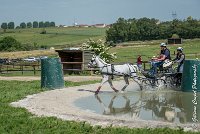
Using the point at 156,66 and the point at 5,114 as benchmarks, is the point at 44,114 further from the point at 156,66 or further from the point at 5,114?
the point at 156,66

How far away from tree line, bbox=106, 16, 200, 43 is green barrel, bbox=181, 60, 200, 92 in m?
116

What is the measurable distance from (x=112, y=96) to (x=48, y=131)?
23.6 ft

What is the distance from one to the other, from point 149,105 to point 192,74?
13.0 ft

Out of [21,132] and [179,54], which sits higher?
[179,54]

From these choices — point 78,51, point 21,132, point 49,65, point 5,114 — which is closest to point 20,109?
point 5,114

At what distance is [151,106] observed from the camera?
14508 millimetres

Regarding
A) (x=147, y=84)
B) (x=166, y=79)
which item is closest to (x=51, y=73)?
(x=147, y=84)

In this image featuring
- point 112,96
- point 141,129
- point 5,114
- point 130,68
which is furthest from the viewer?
point 130,68

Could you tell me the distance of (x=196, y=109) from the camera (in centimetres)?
1338

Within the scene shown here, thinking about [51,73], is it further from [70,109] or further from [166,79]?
[70,109]

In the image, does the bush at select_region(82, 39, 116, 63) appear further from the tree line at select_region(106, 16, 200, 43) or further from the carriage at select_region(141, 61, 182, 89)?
the tree line at select_region(106, 16, 200, 43)

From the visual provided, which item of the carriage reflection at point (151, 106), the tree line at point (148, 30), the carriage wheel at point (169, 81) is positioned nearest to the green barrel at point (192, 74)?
the carriage reflection at point (151, 106)

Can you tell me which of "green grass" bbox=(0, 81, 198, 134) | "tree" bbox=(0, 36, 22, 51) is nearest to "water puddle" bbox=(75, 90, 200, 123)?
Answer: "green grass" bbox=(0, 81, 198, 134)

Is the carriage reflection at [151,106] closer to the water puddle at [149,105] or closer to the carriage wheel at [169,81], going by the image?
the water puddle at [149,105]
